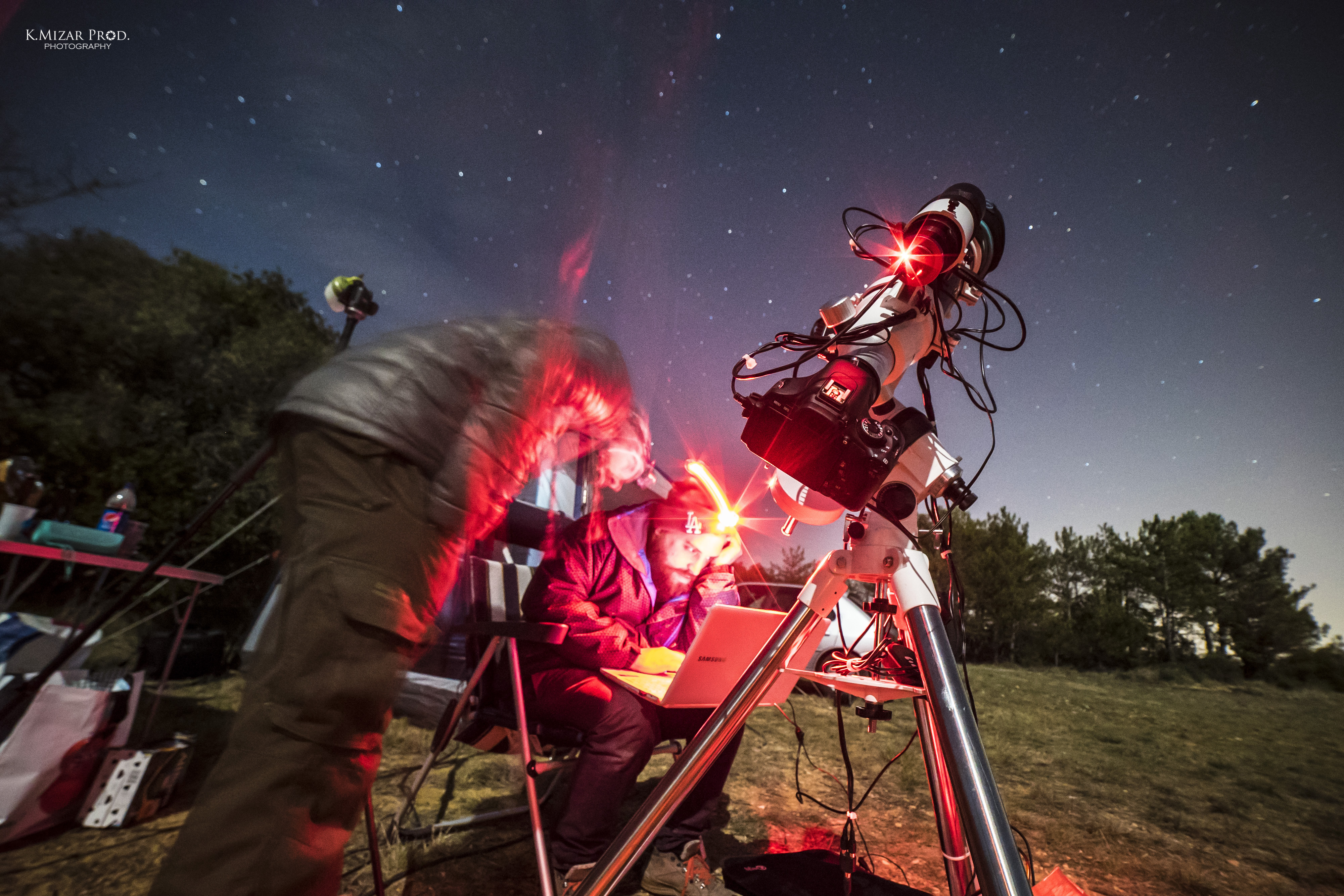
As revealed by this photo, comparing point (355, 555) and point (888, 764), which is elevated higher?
point (355, 555)

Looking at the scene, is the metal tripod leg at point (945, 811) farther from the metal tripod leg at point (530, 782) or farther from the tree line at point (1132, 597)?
the tree line at point (1132, 597)

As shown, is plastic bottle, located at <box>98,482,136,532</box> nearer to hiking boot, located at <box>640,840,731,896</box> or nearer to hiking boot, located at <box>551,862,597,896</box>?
hiking boot, located at <box>551,862,597,896</box>

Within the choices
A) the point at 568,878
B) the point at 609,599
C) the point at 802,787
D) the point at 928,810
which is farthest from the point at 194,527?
the point at 928,810

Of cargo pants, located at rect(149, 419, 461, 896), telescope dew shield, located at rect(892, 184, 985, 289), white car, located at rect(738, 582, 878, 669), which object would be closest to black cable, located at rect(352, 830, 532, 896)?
cargo pants, located at rect(149, 419, 461, 896)

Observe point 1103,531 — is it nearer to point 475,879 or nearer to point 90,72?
point 475,879

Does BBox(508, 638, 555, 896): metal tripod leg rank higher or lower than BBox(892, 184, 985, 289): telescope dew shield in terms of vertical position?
lower

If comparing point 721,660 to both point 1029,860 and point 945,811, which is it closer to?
point 945,811

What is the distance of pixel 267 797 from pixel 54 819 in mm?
2487

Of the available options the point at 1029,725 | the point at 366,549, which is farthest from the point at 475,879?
the point at 1029,725

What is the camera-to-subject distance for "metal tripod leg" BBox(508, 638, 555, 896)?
5.06 feet

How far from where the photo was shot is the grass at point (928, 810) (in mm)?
2000

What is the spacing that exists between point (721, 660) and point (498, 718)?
1127 mm

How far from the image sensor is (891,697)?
1005 millimetres

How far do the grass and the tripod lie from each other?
1.43 metres
